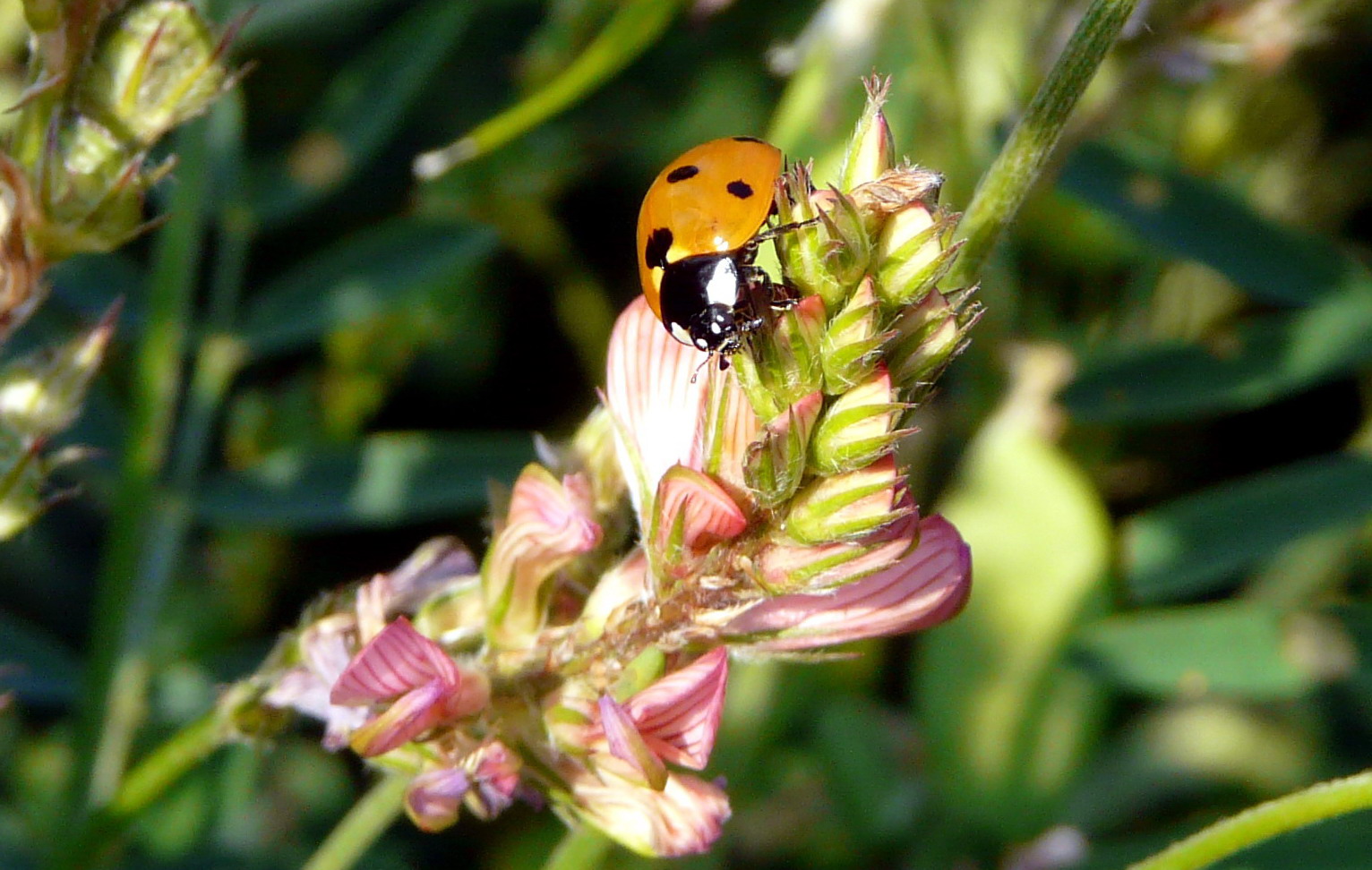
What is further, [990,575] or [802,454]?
[990,575]

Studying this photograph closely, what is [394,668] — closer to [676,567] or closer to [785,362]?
[676,567]

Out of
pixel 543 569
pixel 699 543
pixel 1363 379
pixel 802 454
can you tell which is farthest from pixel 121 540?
pixel 1363 379

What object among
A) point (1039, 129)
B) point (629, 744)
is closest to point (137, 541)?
point (629, 744)

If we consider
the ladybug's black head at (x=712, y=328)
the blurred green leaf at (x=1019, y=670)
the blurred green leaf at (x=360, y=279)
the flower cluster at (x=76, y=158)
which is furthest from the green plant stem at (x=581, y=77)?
the blurred green leaf at (x=1019, y=670)

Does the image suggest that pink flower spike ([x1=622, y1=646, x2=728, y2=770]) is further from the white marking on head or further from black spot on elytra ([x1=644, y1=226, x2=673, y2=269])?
black spot on elytra ([x1=644, y1=226, x2=673, y2=269])

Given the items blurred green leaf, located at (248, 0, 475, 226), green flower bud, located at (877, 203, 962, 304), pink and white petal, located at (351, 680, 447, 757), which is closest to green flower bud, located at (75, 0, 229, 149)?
pink and white petal, located at (351, 680, 447, 757)

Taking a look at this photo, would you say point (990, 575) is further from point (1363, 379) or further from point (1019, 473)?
point (1363, 379)
